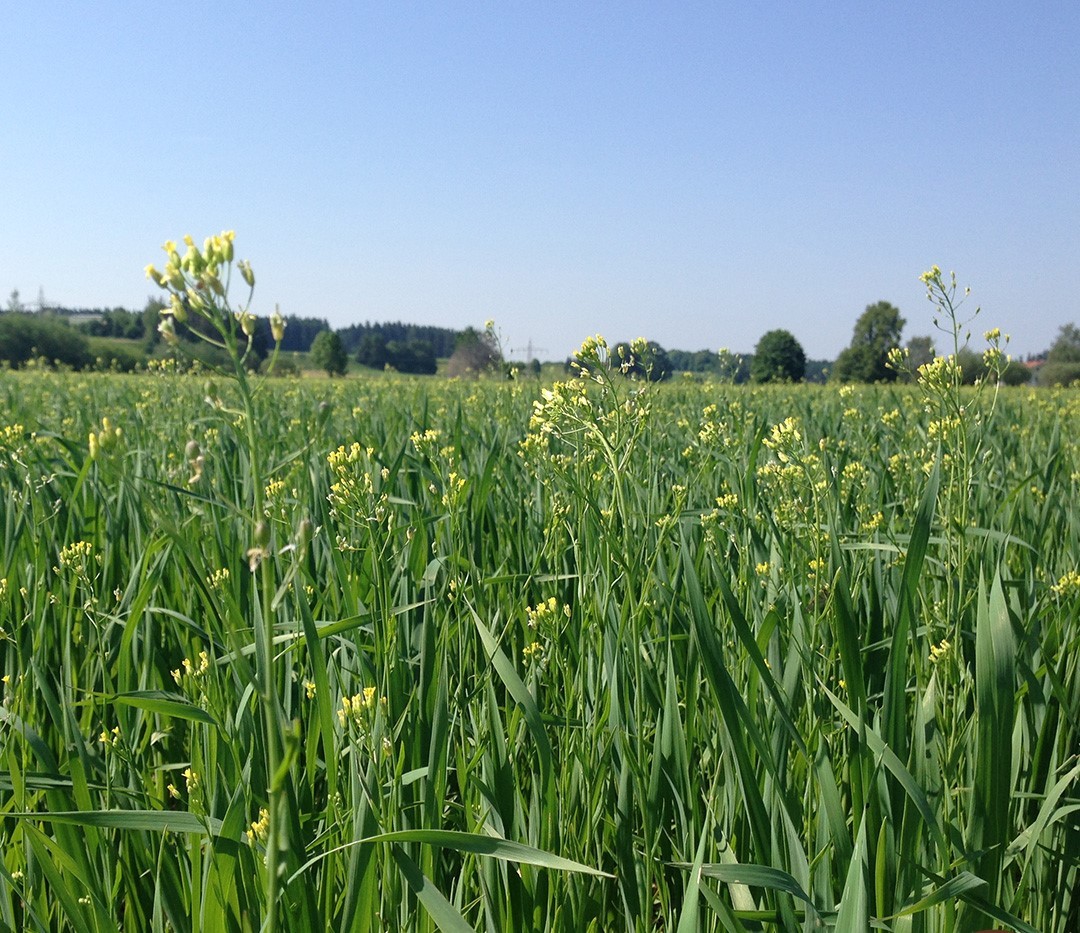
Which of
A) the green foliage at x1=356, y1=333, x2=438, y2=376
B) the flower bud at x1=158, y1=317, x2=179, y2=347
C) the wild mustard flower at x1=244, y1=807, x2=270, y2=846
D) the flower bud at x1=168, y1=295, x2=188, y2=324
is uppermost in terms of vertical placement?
the green foliage at x1=356, y1=333, x2=438, y2=376

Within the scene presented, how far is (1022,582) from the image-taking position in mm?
2098

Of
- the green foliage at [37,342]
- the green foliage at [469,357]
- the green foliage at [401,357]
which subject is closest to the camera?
Answer: the green foliage at [469,357]

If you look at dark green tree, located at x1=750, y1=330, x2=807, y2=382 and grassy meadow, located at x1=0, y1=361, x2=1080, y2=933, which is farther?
dark green tree, located at x1=750, y1=330, x2=807, y2=382

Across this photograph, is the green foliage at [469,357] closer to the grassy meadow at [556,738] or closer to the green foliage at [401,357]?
the grassy meadow at [556,738]

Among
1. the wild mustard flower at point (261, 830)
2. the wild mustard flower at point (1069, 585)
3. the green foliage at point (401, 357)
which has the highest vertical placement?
the green foliage at point (401, 357)

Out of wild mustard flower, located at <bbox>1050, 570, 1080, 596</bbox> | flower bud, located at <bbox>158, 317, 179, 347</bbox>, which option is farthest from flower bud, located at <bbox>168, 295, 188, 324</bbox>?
wild mustard flower, located at <bbox>1050, 570, 1080, 596</bbox>

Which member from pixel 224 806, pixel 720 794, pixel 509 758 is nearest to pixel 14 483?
pixel 224 806

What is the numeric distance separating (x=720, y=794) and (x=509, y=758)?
405mm

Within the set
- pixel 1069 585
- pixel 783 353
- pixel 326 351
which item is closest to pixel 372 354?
pixel 326 351

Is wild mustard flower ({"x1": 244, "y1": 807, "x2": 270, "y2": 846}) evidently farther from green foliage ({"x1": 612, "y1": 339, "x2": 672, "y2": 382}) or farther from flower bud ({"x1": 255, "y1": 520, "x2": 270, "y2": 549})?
green foliage ({"x1": 612, "y1": 339, "x2": 672, "y2": 382})

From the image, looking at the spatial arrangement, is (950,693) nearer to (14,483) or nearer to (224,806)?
(224,806)

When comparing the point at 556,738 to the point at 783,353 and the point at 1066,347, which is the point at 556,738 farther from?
the point at 1066,347

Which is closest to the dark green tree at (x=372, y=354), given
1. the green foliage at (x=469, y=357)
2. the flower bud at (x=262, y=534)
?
the green foliage at (x=469, y=357)

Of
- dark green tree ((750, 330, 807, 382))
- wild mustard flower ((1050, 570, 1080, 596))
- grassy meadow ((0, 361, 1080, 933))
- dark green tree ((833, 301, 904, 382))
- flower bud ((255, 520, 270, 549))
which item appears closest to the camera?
flower bud ((255, 520, 270, 549))
